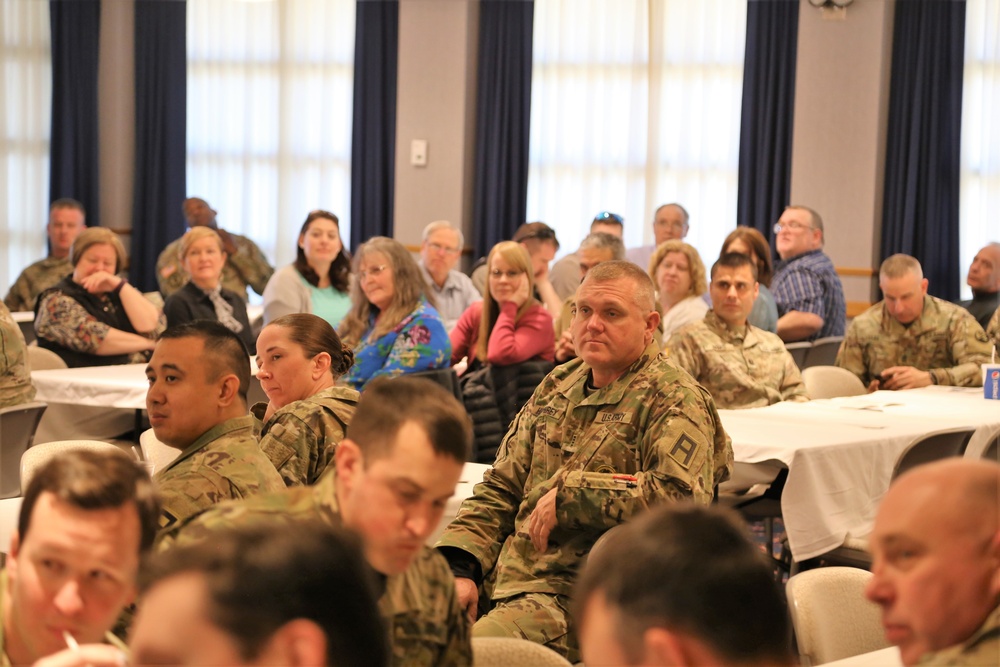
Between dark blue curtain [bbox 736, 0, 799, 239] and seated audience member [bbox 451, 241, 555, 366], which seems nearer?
seated audience member [bbox 451, 241, 555, 366]

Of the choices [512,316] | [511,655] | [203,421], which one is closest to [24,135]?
[512,316]

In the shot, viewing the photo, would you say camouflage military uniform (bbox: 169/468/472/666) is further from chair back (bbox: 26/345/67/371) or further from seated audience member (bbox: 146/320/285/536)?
chair back (bbox: 26/345/67/371)

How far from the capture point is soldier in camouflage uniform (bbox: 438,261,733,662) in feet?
9.55

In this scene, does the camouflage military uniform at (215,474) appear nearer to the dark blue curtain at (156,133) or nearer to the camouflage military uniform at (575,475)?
the camouflage military uniform at (575,475)

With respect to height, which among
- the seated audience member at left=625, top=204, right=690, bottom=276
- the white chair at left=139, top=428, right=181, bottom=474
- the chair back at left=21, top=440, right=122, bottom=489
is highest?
the seated audience member at left=625, top=204, right=690, bottom=276

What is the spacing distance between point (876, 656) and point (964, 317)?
4428 millimetres

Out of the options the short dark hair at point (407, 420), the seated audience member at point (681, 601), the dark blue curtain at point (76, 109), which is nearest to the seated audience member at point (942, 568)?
the seated audience member at point (681, 601)

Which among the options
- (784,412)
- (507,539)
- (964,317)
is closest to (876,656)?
(507,539)

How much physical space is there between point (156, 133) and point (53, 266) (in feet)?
8.57

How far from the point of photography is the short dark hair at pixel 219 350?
8.62ft

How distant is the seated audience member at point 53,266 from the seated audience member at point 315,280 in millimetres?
2739

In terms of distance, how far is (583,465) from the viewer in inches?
121

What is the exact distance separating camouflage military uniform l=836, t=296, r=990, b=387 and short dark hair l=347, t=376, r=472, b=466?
4.97 metres

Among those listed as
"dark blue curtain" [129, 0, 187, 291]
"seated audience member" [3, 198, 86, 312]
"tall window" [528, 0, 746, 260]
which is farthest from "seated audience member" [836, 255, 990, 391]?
"dark blue curtain" [129, 0, 187, 291]
